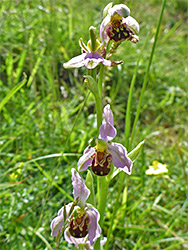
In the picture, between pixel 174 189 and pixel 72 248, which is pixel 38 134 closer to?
pixel 72 248

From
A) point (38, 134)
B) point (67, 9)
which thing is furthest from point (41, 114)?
point (67, 9)

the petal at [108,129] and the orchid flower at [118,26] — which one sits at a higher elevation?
the orchid flower at [118,26]

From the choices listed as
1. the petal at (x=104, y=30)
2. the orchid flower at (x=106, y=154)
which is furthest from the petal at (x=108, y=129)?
the petal at (x=104, y=30)

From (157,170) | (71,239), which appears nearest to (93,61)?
(71,239)

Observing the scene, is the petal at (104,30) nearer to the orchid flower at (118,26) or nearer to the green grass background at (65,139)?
the orchid flower at (118,26)

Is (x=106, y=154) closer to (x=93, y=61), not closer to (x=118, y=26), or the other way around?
(x=93, y=61)

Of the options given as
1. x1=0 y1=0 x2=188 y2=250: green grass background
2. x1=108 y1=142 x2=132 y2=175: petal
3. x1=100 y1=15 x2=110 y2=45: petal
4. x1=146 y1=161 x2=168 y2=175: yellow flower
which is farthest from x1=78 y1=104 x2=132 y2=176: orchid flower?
x1=146 y1=161 x2=168 y2=175: yellow flower

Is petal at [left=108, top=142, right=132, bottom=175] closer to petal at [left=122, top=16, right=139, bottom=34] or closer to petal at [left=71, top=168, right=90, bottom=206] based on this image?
petal at [left=71, top=168, right=90, bottom=206]
